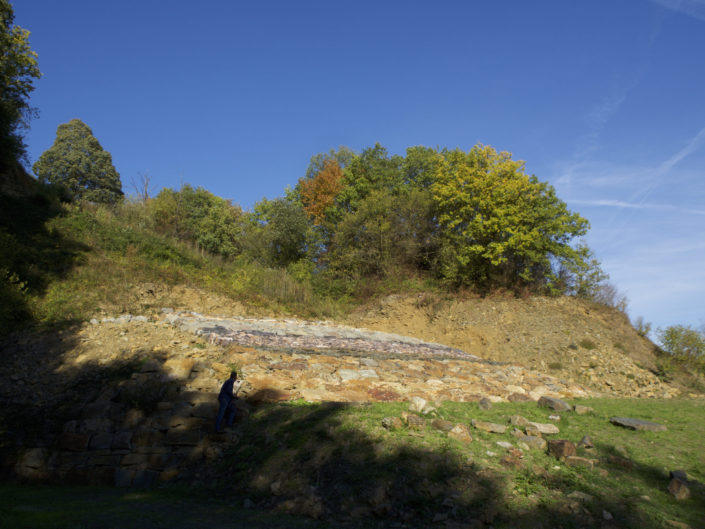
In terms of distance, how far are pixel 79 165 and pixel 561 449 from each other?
119 ft

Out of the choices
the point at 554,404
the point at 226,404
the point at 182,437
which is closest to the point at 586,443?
the point at 554,404

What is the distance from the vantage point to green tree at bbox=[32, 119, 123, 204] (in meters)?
29.9

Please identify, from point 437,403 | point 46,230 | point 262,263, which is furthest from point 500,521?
point 262,263

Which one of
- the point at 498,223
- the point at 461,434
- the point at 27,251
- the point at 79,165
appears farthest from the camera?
the point at 79,165

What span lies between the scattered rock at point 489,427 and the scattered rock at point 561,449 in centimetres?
73

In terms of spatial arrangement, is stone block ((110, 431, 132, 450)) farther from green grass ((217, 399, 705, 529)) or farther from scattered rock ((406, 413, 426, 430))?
scattered rock ((406, 413, 426, 430))

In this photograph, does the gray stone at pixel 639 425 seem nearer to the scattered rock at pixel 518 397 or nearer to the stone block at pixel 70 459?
the scattered rock at pixel 518 397

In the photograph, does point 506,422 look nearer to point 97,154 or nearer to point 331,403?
point 331,403

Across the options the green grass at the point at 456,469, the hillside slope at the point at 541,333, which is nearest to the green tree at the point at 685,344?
the hillside slope at the point at 541,333

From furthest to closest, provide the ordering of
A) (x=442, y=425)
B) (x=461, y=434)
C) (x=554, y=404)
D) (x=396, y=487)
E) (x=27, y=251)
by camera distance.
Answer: (x=27, y=251)
(x=554, y=404)
(x=442, y=425)
(x=461, y=434)
(x=396, y=487)

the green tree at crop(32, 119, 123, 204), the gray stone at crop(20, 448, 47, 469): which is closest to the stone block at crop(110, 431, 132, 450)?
the gray stone at crop(20, 448, 47, 469)

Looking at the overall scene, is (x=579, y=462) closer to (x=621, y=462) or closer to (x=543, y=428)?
(x=621, y=462)

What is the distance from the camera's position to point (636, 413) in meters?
7.67

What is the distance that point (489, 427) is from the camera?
570cm
